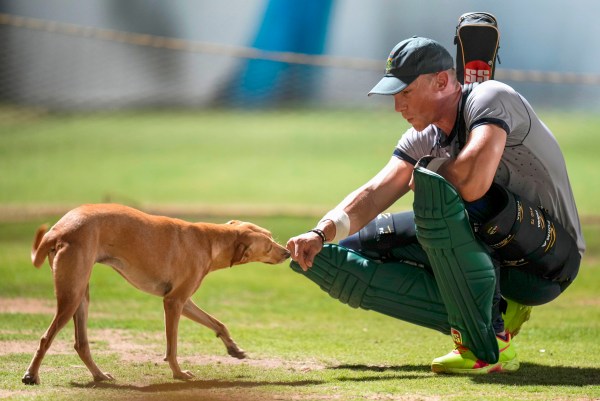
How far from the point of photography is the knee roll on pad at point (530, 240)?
433 centimetres

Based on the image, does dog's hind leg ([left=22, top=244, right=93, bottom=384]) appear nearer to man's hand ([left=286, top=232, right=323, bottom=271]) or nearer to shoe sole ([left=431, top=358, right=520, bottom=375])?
man's hand ([left=286, top=232, right=323, bottom=271])

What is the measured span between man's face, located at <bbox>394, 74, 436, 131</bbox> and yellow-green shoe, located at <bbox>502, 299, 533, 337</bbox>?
1028mm

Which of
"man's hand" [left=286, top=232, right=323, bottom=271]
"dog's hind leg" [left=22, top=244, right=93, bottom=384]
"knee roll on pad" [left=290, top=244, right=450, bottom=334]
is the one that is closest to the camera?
"dog's hind leg" [left=22, top=244, right=93, bottom=384]

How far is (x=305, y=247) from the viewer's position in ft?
14.8

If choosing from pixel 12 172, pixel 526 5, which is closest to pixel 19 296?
pixel 12 172

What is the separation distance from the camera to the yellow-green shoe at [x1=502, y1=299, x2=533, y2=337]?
4914 millimetres

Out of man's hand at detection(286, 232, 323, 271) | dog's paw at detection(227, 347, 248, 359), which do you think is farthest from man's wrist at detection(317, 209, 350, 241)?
dog's paw at detection(227, 347, 248, 359)

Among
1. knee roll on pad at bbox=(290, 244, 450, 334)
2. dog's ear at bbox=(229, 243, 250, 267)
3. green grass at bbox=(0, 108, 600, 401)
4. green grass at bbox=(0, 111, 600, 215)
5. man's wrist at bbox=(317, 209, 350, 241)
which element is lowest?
green grass at bbox=(0, 111, 600, 215)

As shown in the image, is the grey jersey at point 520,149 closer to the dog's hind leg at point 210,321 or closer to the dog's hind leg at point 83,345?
the dog's hind leg at point 210,321

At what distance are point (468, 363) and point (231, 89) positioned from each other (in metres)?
15.6

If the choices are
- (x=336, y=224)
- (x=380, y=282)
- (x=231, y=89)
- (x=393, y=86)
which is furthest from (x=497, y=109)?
(x=231, y=89)

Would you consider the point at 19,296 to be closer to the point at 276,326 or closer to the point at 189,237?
the point at 276,326

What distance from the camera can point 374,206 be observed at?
480cm

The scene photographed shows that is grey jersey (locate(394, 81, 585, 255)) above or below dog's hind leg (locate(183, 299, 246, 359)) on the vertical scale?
above
